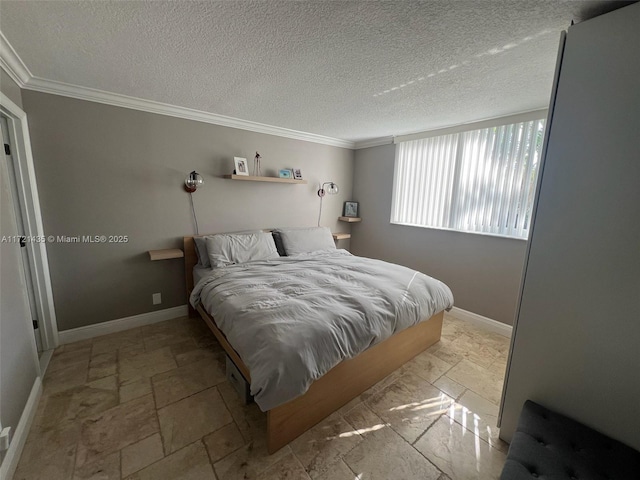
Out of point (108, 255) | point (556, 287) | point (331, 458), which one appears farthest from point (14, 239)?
point (556, 287)

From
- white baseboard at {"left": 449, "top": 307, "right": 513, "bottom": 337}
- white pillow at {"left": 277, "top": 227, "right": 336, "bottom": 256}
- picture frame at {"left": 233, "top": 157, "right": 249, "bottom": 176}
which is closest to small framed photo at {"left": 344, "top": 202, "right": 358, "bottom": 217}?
white pillow at {"left": 277, "top": 227, "right": 336, "bottom": 256}

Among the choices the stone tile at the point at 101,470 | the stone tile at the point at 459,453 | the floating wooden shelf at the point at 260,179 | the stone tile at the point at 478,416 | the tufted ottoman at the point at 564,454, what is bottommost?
the stone tile at the point at 459,453

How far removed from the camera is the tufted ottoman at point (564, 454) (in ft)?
3.40

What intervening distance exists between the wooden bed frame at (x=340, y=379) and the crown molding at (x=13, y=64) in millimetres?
2165

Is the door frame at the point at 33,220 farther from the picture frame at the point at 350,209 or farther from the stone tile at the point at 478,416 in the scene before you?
the picture frame at the point at 350,209

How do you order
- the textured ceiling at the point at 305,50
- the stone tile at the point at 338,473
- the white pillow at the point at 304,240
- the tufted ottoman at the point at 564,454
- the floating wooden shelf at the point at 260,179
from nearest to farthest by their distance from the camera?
1. the tufted ottoman at the point at 564,454
2. the textured ceiling at the point at 305,50
3. the stone tile at the point at 338,473
4. the floating wooden shelf at the point at 260,179
5. the white pillow at the point at 304,240

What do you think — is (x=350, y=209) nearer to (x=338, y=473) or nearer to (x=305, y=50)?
(x=305, y=50)

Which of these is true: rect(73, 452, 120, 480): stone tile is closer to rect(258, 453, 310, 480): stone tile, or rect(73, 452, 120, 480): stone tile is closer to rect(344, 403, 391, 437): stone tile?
rect(258, 453, 310, 480): stone tile

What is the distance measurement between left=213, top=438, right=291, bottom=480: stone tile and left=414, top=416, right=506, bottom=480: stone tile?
2.73 ft

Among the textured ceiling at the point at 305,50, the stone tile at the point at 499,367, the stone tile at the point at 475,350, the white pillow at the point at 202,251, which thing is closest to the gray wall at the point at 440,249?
the stone tile at the point at 475,350

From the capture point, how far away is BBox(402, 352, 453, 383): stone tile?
2.17 meters

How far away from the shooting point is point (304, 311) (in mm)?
1712

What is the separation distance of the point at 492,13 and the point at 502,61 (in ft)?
→ 1.79

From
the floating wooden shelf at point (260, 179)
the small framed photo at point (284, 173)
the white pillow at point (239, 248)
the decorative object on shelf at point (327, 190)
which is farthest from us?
the decorative object on shelf at point (327, 190)
